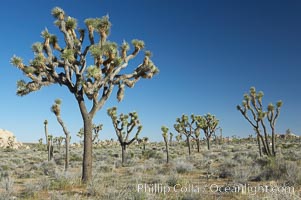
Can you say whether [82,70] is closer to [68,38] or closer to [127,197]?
[68,38]

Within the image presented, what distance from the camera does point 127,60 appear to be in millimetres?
12266

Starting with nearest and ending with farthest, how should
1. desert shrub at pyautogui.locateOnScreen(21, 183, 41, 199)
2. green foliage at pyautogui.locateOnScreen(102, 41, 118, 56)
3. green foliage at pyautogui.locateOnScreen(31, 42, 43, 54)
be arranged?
1. desert shrub at pyautogui.locateOnScreen(21, 183, 41, 199)
2. green foliage at pyautogui.locateOnScreen(102, 41, 118, 56)
3. green foliage at pyautogui.locateOnScreen(31, 42, 43, 54)

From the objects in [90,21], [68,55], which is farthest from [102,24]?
[68,55]

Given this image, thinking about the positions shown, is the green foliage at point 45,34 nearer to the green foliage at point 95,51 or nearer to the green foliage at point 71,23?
the green foliage at point 71,23

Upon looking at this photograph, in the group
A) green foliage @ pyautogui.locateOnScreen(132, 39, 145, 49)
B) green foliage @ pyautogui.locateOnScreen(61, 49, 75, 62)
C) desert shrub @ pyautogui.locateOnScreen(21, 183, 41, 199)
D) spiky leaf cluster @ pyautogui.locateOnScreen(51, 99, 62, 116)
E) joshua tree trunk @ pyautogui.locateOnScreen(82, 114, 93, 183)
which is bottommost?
desert shrub @ pyautogui.locateOnScreen(21, 183, 41, 199)

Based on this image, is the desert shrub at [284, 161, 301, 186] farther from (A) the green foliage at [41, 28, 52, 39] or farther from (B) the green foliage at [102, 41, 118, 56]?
(A) the green foliage at [41, 28, 52, 39]

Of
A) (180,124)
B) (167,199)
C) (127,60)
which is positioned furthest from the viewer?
(180,124)

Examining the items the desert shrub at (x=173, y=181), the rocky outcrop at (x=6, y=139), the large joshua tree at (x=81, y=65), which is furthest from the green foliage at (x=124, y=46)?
the rocky outcrop at (x=6, y=139)

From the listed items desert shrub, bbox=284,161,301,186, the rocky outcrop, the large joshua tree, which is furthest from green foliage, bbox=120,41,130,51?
the rocky outcrop

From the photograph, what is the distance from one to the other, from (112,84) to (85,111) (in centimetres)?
148

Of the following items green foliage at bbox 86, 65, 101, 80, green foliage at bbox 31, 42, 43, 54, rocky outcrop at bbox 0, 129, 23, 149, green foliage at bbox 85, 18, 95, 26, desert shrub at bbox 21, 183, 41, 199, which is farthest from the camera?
rocky outcrop at bbox 0, 129, 23, 149

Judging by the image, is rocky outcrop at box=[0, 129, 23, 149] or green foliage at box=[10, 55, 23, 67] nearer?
green foliage at box=[10, 55, 23, 67]

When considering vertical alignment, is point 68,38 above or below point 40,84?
above

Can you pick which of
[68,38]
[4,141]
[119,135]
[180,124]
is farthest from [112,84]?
[4,141]
